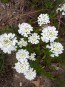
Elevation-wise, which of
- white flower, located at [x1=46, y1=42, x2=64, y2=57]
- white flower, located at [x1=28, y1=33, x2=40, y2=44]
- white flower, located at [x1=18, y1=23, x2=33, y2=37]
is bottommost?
white flower, located at [x1=46, y1=42, x2=64, y2=57]

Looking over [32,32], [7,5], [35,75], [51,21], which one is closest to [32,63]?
[35,75]

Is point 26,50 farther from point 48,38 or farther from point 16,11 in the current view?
point 16,11

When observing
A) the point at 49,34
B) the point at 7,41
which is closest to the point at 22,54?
the point at 7,41

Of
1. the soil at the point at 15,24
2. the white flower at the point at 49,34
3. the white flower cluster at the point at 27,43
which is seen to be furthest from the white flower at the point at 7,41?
the soil at the point at 15,24

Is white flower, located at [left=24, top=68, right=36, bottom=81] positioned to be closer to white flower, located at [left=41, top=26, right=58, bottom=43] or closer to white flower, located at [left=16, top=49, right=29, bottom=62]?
white flower, located at [left=16, top=49, right=29, bottom=62]

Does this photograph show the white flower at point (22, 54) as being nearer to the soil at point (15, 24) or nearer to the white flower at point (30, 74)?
the white flower at point (30, 74)

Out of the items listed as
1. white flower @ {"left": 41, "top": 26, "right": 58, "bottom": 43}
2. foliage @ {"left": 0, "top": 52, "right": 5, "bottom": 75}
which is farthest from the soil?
white flower @ {"left": 41, "top": 26, "right": 58, "bottom": 43}

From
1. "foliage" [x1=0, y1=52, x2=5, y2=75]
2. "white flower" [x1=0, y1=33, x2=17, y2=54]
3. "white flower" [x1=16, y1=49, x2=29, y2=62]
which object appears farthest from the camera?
"foliage" [x1=0, y1=52, x2=5, y2=75]

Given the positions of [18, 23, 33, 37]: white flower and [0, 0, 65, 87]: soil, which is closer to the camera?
[18, 23, 33, 37]: white flower
